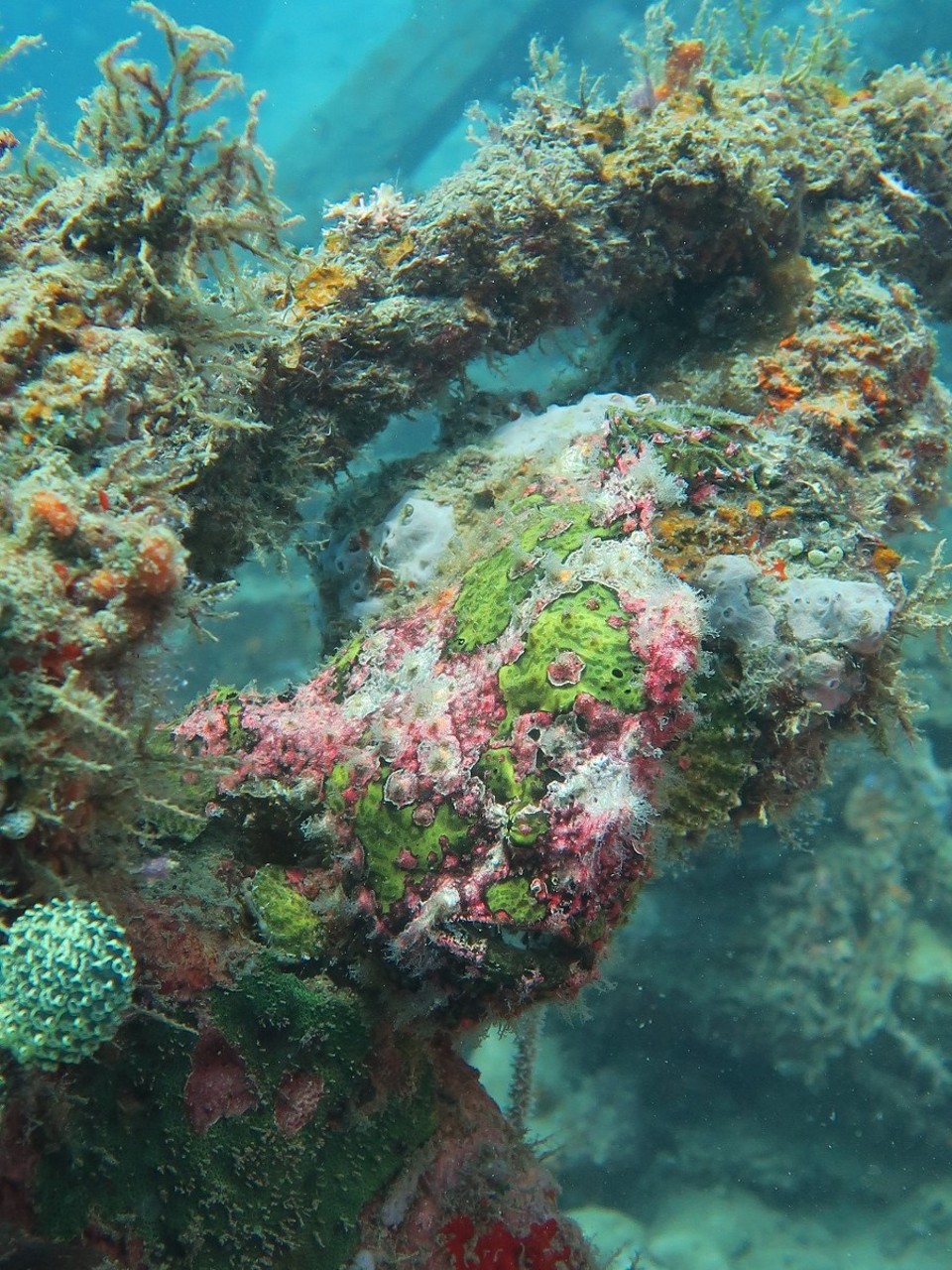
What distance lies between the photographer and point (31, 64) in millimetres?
24250

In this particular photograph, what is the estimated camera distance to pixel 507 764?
A: 8.97ft

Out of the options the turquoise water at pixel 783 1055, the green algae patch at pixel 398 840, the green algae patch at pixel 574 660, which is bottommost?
the turquoise water at pixel 783 1055

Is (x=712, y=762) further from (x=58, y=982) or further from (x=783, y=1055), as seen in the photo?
(x=783, y=1055)

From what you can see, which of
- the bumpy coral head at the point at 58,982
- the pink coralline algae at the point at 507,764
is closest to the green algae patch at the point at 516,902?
the pink coralline algae at the point at 507,764

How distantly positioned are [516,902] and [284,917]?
919 mm

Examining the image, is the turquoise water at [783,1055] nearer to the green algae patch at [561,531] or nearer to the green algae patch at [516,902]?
the green algae patch at [561,531]

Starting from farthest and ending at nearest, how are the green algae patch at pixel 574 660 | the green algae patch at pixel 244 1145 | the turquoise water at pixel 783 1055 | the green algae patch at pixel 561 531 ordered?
the turquoise water at pixel 783 1055
the green algae patch at pixel 561 531
the green algae patch at pixel 574 660
the green algae patch at pixel 244 1145

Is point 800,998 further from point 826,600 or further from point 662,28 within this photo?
point 662,28

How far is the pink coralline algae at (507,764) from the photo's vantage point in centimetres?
259

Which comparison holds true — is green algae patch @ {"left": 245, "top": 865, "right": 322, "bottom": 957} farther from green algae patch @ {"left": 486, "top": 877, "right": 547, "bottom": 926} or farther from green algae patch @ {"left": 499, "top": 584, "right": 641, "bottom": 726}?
green algae patch @ {"left": 499, "top": 584, "right": 641, "bottom": 726}

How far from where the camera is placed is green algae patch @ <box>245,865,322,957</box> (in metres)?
2.79

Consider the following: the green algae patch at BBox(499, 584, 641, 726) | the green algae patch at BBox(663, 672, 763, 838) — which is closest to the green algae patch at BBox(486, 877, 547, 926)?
the green algae patch at BBox(499, 584, 641, 726)

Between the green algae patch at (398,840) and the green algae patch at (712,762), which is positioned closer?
the green algae patch at (398,840)

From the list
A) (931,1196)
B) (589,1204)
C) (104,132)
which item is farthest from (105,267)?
(931,1196)
